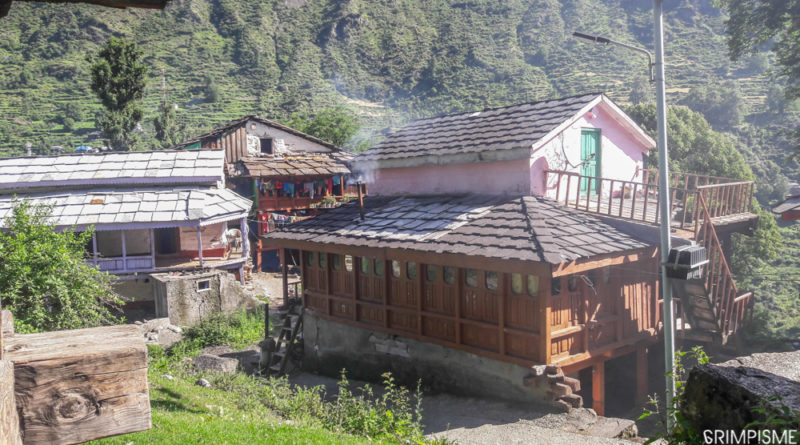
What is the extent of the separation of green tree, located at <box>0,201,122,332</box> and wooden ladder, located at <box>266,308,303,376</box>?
4822mm

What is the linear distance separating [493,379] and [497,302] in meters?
1.56

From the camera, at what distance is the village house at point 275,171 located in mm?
33781

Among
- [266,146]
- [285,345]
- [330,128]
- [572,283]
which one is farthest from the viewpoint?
[330,128]

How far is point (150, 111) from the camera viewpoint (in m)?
64.8

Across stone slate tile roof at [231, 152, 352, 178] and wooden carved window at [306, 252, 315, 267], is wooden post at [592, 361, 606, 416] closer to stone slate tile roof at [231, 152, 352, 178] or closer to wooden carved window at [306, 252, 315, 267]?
wooden carved window at [306, 252, 315, 267]

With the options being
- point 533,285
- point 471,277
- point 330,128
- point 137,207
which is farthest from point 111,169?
point 330,128

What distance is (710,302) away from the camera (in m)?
12.9

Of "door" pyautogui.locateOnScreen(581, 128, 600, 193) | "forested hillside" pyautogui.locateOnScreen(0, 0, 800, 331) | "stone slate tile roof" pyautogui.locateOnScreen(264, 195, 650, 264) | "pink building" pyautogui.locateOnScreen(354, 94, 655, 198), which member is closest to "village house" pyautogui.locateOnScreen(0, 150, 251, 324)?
"stone slate tile roof" pyautogui.locateOnScreen(264, 195, 650, 264)

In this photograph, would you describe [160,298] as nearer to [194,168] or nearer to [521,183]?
[194,168]

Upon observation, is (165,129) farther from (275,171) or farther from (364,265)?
(364,265)

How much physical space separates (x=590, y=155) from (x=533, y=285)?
5.59 m

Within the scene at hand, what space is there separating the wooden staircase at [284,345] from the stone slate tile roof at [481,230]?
2.76 metres

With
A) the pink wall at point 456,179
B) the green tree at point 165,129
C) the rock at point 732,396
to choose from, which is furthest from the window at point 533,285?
the green tree at point 165,129

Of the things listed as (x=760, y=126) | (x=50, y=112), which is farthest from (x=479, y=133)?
(x=50, y=112)
